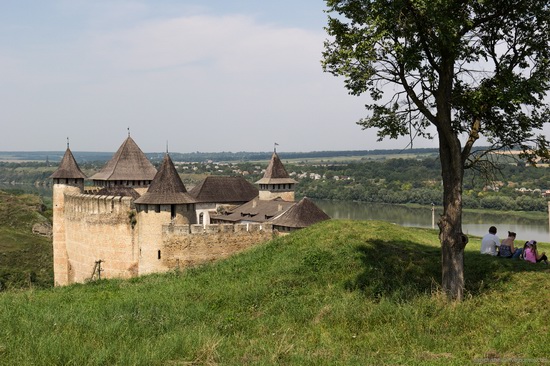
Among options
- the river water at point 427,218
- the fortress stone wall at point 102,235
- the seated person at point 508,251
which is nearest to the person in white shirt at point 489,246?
the seated person at point 508,251

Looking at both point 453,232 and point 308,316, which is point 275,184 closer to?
point 308,316

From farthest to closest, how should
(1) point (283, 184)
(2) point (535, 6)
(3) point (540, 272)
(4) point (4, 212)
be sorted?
1. (4) point (4, 212)
2. (1) point (283, 184)
3. (3) point (540, 272)
4. (2) point (535, 6)

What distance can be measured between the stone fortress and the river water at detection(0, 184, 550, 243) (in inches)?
1074

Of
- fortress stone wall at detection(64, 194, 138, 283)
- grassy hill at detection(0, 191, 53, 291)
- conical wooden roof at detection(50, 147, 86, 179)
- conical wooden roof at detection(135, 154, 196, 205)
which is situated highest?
conical wooden roof at detection(50, 147, 86, 179)

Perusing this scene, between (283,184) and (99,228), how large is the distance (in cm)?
1676

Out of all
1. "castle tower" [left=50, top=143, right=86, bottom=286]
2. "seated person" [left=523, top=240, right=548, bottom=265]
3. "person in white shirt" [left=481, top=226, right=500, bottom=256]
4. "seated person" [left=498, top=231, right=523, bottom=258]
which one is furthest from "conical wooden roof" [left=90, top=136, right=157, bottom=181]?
"seated person" [left=523, top=240, right=548, bottom=265]

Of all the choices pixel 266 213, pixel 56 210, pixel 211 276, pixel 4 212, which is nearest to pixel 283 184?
pixel 266 213

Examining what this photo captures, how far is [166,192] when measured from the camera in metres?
21.6

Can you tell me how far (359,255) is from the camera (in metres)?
12.5

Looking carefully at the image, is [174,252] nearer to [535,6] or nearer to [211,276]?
[211,276]

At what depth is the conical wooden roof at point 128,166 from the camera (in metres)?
28.3

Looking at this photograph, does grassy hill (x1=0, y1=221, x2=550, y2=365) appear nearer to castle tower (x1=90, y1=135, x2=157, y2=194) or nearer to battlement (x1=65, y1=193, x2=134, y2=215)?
battlement (x1=65, y1=193, x2=134, y2=215)

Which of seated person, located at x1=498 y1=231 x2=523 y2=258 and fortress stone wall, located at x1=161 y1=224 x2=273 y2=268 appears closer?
seated person, located at x1=498 y1=231 x2=523 y2=258

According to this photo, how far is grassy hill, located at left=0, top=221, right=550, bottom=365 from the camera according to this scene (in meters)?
7.17
